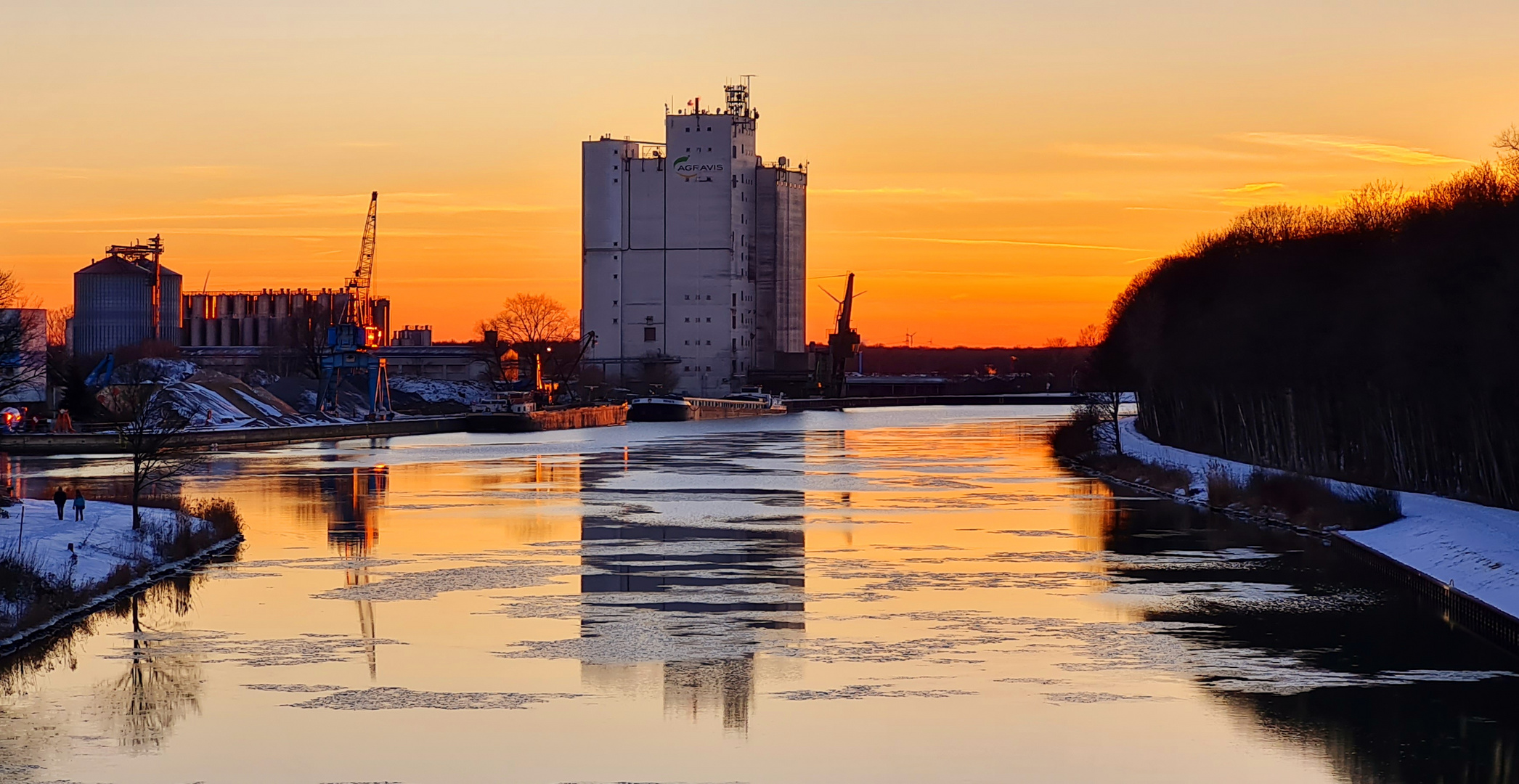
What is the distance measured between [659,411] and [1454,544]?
114 meters

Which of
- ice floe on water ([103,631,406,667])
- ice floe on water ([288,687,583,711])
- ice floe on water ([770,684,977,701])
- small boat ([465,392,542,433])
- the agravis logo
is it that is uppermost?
the agravis logo

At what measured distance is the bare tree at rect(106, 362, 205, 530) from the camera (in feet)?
135

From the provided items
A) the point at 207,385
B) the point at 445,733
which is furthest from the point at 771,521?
the point at 207,385

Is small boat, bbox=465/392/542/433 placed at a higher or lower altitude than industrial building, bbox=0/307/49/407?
lower

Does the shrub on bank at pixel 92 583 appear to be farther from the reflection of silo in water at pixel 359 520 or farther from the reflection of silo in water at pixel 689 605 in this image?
the reflection of silo in water at pixel 689 605

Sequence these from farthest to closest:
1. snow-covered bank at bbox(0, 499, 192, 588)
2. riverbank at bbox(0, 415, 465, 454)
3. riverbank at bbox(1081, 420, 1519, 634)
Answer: riverbank at bbox(0, 415, 465, 454)
snow-covered bank at bbox(0, 499, 192, 588)
riverbank at bbox(1081, 420, 1519, 634)

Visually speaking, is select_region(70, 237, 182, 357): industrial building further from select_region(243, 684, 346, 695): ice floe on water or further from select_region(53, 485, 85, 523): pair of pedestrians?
select_region(243, 684, 346, 695): ice floe on water

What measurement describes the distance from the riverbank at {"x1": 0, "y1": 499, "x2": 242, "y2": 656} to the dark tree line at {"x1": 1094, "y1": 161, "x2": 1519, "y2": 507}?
26.8 meters

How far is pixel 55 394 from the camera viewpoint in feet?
359

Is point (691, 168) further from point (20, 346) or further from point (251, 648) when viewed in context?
point (251, 648)

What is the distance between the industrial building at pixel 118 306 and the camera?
183 metres

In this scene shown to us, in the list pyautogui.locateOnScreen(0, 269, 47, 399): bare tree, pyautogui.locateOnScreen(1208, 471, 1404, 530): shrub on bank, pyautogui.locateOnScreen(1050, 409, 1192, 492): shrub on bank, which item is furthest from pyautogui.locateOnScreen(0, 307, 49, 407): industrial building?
pyautogui.locateOnScreen(1050, 409, 1192, 492): shrub on bank

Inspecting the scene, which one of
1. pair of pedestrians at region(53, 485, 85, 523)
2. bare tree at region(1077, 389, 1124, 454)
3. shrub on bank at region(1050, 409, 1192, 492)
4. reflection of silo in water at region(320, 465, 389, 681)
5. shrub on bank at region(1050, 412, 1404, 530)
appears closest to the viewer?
reflection of silo in water at region(320, 465, 389, 681)

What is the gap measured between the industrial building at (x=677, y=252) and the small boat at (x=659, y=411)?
71.1ft
